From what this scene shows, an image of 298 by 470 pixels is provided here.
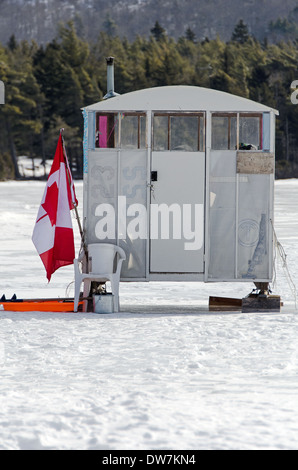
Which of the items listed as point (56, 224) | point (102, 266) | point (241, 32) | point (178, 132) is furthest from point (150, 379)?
point (241, 32)

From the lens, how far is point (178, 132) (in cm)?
1001

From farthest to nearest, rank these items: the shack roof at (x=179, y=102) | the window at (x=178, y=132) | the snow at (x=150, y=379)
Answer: the window at (x=178, y=132), the shack roof at (x=179, y=102), the snow at (x=150, y=379)

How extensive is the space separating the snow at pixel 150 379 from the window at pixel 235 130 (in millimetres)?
1930

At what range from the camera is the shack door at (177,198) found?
9.97m

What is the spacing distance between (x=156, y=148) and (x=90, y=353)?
11.1 feet

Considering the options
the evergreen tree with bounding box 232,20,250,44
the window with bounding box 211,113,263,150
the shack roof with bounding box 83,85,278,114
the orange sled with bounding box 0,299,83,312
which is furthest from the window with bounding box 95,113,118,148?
the evergreen tree with bounding box 232,20,250,44

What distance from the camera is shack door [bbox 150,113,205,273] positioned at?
997cm

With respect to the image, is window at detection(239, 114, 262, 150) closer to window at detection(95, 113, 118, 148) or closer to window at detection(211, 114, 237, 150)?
window at detection(211, 114, 237, 150)

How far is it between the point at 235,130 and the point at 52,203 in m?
2.26

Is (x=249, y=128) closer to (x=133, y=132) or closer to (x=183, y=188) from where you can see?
(x=183, y=188)

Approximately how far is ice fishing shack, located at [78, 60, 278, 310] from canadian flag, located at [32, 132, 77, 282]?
244 mm

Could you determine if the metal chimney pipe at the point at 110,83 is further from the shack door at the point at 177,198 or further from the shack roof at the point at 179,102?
the shack door at the point at 177,198

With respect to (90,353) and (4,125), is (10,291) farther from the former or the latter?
(4,125)

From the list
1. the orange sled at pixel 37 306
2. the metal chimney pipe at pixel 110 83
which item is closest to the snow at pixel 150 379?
the orange sled at pixel 37 306
